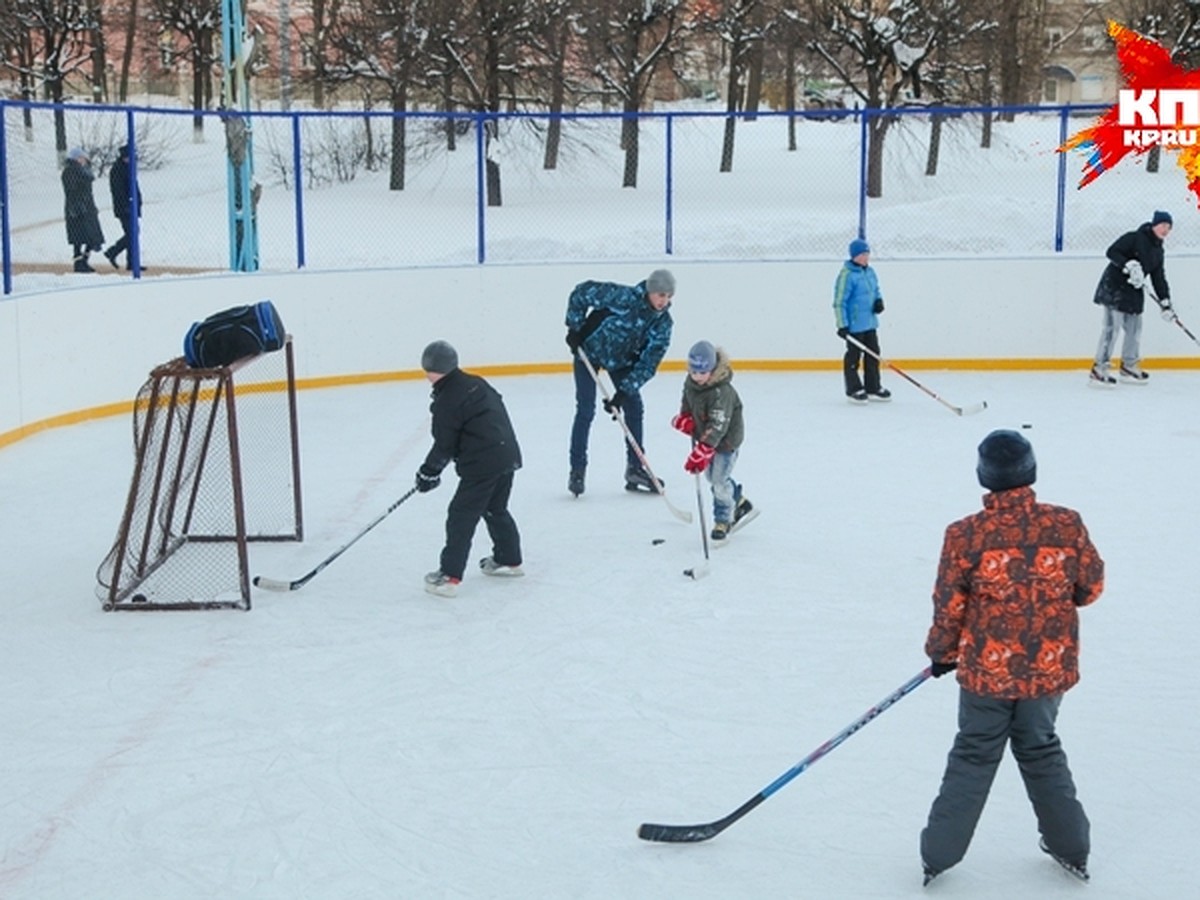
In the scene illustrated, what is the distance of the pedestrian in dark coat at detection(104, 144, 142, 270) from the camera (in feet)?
40.5

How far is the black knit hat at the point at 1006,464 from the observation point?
12.6 feet

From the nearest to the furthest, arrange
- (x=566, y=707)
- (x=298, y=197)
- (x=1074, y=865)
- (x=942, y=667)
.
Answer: (x=942, y=667), (x=1074, y=865), (x=566, y=707), (x=298, y=197)

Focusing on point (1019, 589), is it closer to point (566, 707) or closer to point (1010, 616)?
point (1010, 616)

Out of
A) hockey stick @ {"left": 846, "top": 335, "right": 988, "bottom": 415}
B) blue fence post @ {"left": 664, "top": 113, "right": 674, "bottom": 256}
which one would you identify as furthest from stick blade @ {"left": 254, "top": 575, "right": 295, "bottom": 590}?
blue fence post @ {"left": 664, "top": 113, "right": 674, "bottom": 256}

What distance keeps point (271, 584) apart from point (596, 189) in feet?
39.1

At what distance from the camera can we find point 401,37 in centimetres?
2619

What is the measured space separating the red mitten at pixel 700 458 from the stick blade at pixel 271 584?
1.81 metres

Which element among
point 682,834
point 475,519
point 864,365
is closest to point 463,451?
point 475,519

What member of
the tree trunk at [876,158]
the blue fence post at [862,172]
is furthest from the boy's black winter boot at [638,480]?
the tree trunk at [876,158]

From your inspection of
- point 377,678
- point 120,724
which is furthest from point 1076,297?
point 120,724

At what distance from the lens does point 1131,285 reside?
1209cm

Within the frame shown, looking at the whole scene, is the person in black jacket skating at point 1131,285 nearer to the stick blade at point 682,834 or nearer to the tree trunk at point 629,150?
the tree trunk at point 629,150

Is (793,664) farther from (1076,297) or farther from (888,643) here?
(1076,297)

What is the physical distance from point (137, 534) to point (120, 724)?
2.46 meters
